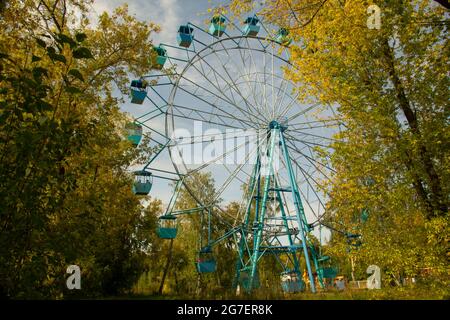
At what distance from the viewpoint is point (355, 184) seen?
8531 mm

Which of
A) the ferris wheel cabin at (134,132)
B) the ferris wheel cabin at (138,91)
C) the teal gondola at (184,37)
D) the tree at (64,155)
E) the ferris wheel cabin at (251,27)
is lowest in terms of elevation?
the tree at (64,155)

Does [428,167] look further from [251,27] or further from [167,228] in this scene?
[251,27]

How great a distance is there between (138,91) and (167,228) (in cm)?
711

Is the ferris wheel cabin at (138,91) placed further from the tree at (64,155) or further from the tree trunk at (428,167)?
the tree trunk at (428,167)

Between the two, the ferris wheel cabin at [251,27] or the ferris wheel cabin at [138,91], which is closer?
the ferris wheel cabin at [138,91]

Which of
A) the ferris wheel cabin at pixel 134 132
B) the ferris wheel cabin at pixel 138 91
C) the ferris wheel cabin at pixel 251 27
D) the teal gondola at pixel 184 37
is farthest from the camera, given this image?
the ferris wheel cabin at pixel 251 27

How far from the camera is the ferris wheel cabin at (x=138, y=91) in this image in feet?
60.2

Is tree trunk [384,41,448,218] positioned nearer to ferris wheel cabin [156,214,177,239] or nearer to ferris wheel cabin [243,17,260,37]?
ferris wheel cabin [156,214,177,239]

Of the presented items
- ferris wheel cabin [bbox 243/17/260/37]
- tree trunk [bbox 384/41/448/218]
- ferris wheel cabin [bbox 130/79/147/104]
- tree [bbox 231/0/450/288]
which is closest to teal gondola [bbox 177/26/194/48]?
ferris wheel cabin [bbox 243/17/260/37]

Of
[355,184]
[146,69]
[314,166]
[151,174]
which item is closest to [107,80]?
[146,69]

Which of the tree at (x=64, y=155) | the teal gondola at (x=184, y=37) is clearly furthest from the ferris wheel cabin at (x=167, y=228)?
the teal gondola at (x=184, y=37)

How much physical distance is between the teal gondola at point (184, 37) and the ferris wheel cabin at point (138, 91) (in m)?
5.06
